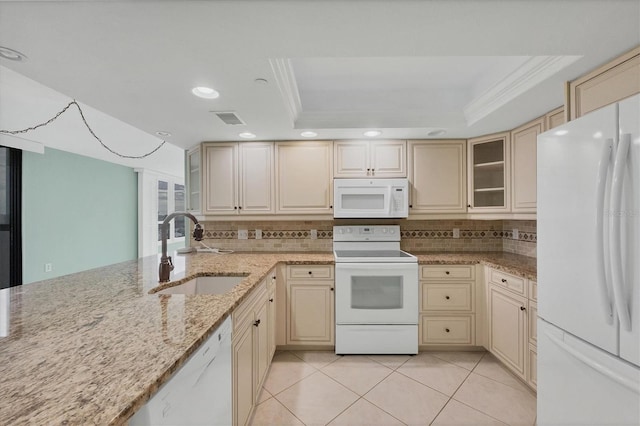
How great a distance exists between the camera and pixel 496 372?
86.1 inches

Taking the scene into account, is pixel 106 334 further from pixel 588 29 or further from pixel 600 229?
pixel 588 29

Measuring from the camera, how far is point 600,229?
1032 millimetres

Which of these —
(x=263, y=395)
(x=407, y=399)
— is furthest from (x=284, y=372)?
(x=407, y=399)

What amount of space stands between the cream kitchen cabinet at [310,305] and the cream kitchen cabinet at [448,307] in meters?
0.88

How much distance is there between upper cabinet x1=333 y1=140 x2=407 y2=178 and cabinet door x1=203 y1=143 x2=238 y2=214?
3.64 feet

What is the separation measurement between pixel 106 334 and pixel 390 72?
2.39 meters

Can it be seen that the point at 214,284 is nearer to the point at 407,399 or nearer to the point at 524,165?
the point at 407,399

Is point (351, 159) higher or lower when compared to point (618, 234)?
higher

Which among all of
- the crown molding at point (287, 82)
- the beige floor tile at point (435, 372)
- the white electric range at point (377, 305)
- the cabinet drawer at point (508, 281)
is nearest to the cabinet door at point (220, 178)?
the crown molding at point (287, 82)

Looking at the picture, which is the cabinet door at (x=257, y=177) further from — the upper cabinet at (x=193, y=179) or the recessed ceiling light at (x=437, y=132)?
the recessed ceiling light at (x=437, y=132)

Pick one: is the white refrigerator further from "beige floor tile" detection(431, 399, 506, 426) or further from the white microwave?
the white microwave

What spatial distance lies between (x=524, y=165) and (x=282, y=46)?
2.25 metres

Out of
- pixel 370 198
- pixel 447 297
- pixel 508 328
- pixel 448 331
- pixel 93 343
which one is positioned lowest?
pixel 448 331

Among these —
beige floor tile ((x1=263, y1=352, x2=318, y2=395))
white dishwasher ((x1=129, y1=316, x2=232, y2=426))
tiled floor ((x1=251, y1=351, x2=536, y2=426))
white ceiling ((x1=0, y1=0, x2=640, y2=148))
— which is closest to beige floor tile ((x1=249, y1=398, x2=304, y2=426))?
tiled floor ((x1=251, y1=351, x2=536, y2=426))
